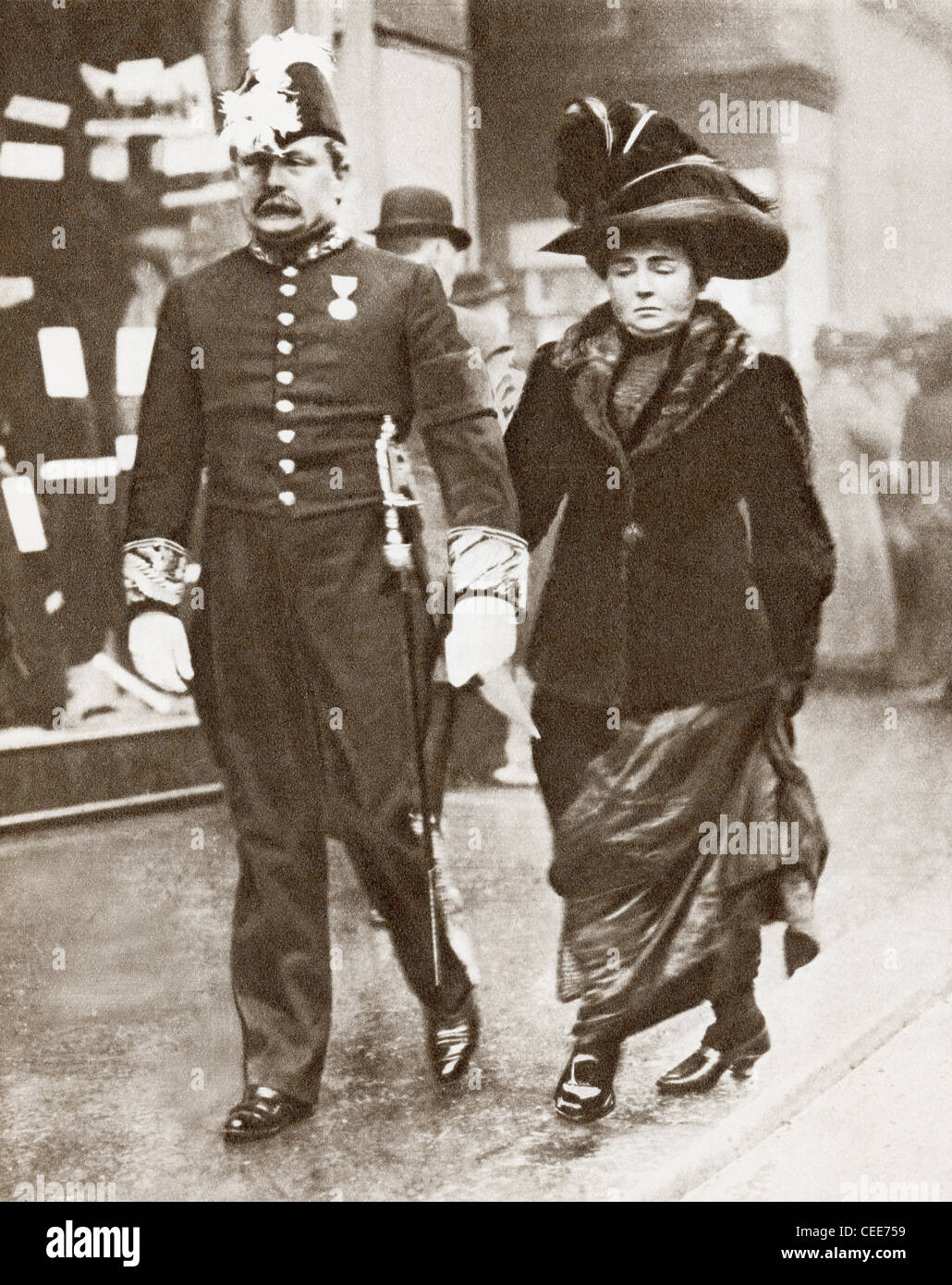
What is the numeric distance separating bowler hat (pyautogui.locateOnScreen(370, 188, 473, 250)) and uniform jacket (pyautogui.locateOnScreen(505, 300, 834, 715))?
347 millimetres

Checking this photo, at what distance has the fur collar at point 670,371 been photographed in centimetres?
296

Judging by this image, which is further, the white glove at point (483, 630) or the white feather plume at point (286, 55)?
the white feather plume at point (286, 55)

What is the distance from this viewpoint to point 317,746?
9.74 ft

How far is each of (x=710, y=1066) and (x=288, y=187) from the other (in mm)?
1955

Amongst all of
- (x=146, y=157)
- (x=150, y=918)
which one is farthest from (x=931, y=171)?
(x=150, y=918)

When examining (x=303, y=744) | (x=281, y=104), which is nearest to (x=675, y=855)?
(x=303, y=744)

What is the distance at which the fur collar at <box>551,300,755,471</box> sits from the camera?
2.96 metres

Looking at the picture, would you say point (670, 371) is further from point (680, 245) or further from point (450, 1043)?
point (450, 1043)

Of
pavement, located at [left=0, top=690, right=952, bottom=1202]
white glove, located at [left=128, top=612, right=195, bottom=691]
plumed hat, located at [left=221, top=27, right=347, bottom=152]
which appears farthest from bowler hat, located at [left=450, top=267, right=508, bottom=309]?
pavement, located at [left=0, top=690, right=952, bottom=1202]

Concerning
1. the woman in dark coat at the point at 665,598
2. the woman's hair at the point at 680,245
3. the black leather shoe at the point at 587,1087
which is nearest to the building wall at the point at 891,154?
the woman in dark coat at the point at 665,598

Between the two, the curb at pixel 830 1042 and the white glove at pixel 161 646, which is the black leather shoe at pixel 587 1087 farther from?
the white glove at pixel 161 646

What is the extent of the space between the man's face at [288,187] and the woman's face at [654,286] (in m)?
0.60

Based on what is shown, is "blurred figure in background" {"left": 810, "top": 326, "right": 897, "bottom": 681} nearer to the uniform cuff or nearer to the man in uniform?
the man in uniform
